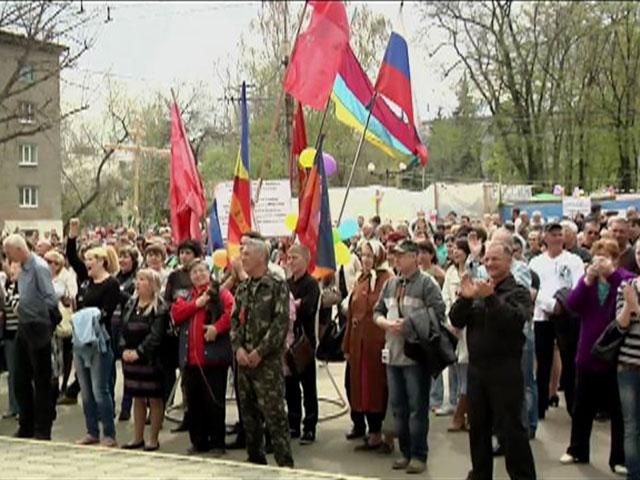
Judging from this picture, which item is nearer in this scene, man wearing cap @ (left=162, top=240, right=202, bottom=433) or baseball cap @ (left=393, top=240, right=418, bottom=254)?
baseball cap @ (left=393, top=240, right=418, bottom=254)

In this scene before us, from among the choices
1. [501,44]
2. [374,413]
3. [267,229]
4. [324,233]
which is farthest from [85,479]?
[501,44]

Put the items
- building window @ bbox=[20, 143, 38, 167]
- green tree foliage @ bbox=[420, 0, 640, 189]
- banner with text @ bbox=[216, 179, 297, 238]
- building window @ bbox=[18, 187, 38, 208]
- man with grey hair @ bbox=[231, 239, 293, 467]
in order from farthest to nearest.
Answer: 1. building window @ bbox=[18, 187, 38, 208]
2. building window @ bbox=[20, 143, 38, 167]
3. green tree foliage @ bbox=[420, 0, 640, 189]
4. banner with text @ bbox=[216, 179, 297, 238]
5. man with grey hair @ bbox=[231, 239, 293, 467]

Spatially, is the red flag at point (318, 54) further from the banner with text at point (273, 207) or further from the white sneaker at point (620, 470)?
the banner with text at point (273, 207)

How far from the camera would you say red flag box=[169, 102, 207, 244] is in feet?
30.6

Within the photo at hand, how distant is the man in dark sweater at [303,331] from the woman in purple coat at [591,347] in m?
2.22

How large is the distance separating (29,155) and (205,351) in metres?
50.6

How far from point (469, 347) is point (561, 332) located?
272 centimetres

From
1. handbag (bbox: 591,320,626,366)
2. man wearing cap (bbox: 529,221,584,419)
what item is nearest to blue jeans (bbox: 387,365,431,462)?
handbag (bbox: 591,320,626,366)

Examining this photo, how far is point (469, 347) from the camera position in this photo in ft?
18.6

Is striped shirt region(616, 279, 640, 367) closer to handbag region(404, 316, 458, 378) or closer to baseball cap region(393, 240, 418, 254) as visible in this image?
handbag region(404, 316, 458, 378)

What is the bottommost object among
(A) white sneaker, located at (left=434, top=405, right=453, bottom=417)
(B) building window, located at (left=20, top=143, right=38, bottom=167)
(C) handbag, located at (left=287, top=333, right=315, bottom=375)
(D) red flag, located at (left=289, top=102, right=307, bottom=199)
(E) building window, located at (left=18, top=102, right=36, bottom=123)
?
(A) white sneaker, located at (left=434, top=405, right=453, bottom=417)

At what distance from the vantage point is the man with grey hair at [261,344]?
249 inches

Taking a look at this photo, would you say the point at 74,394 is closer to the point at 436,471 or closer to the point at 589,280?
the point at 436,471

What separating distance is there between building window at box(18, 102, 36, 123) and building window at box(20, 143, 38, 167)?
35.3 meters
